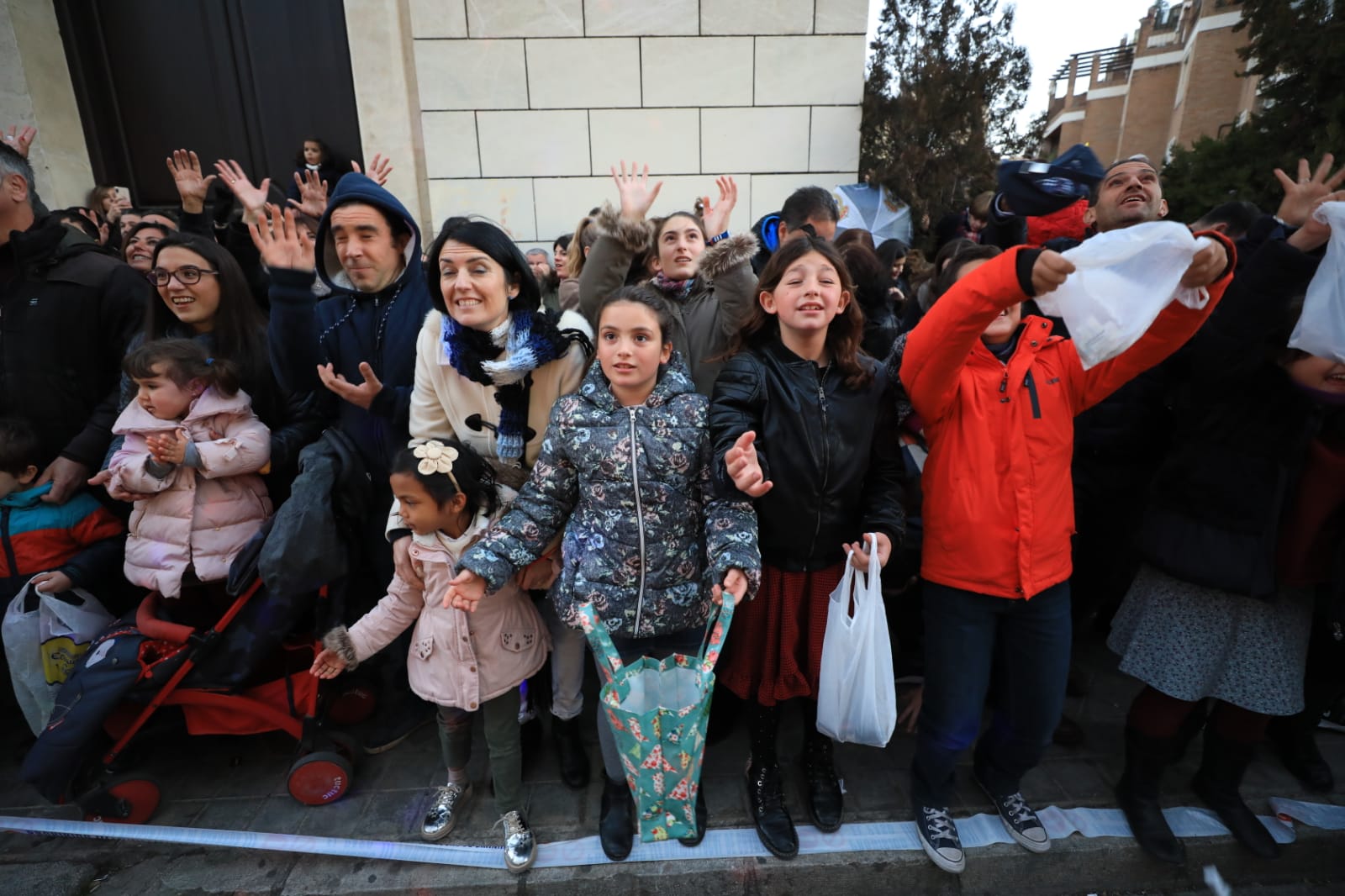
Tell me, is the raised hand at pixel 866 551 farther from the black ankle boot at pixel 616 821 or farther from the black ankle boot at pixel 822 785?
the black ankle boot at pixel 616 821

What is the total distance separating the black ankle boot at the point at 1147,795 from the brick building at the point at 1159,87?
11.1 m

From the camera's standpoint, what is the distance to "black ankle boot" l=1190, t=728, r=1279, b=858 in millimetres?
2281

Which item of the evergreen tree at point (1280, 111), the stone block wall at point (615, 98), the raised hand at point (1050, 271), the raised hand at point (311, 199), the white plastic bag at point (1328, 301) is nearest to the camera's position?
the raised hand at point (1050, 271)

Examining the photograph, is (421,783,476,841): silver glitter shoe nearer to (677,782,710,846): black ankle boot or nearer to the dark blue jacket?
(677,782,710,846): black ankle boot

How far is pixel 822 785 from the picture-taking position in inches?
94.6

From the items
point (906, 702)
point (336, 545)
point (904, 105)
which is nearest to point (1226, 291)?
point (906, 702)

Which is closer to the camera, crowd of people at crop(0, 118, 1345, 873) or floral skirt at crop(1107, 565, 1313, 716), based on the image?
crowd of people at crop(0, 118, 1345, 873)

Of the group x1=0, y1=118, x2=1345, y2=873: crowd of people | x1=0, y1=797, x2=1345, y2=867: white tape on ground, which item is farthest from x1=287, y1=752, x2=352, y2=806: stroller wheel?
x1=0, y1=118, x2=1345, y2=873: crowd of people

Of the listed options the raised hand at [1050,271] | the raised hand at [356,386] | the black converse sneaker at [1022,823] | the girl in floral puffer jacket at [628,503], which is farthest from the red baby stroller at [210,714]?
the raised hand at [1050,271]

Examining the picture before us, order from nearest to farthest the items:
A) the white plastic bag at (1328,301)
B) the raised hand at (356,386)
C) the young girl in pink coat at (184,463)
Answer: the white plastic bag at (1328,301) < the raised hand at (356,386) < the young girl in pink coat at (184,463)

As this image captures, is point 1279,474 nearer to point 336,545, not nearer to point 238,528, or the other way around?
point 336,545

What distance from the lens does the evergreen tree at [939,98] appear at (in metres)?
5.93

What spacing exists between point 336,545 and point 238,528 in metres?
0.51

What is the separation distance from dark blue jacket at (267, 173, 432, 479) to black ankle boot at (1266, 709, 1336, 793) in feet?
12.9
